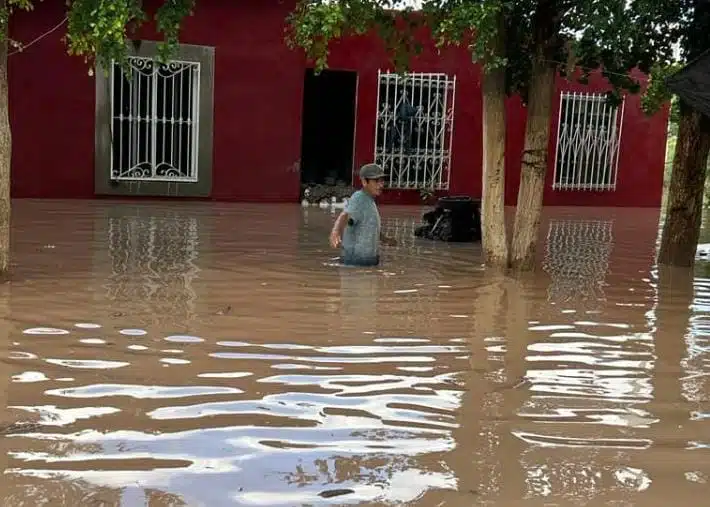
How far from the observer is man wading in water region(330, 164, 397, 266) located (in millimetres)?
7473

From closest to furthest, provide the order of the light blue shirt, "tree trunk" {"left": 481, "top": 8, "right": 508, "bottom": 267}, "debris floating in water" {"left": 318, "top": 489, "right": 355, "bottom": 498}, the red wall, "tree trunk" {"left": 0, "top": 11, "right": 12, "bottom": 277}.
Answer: "debris floating in water" {"left": 318, "top": 489, "right": 355, "bottom": 498} < "tree trunk" {"left": 0, "top": 11, "right": 12, "bottom": 277} < the light blue shirt < "tree trunk" {"left": 481, "top": 8, "right": 508, "bottom": 267} < the red wall

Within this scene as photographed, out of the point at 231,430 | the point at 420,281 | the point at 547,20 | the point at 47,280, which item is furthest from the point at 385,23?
the point at 231,430

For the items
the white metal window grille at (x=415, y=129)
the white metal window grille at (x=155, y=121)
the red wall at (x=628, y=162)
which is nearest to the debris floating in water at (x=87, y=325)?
the white metal window grille at (x=155, y=121)

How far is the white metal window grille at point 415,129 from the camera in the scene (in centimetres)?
1585

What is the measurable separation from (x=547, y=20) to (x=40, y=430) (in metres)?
6.15

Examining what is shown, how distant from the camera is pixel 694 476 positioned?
3104mm

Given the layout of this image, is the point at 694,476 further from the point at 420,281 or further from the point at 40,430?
the point at 420,281

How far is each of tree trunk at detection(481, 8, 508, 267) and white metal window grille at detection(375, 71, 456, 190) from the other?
25.7 feet

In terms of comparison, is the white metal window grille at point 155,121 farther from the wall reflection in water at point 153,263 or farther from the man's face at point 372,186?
the man's face at point 372,186

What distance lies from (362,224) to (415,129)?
8.76 metres

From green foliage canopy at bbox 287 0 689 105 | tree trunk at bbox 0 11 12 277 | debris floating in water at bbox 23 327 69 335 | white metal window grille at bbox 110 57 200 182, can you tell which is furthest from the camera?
white metal window grille at bbox 110 57 200 182

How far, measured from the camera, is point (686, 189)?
854 cm

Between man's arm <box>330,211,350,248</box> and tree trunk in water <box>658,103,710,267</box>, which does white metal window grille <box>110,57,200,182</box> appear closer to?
man's arm <box>330,211,350,248</box>

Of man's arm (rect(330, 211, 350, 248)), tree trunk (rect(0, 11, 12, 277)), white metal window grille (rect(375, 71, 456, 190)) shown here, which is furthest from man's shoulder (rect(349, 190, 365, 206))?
white metal window grille (rect(375, 71, 456, 190))
